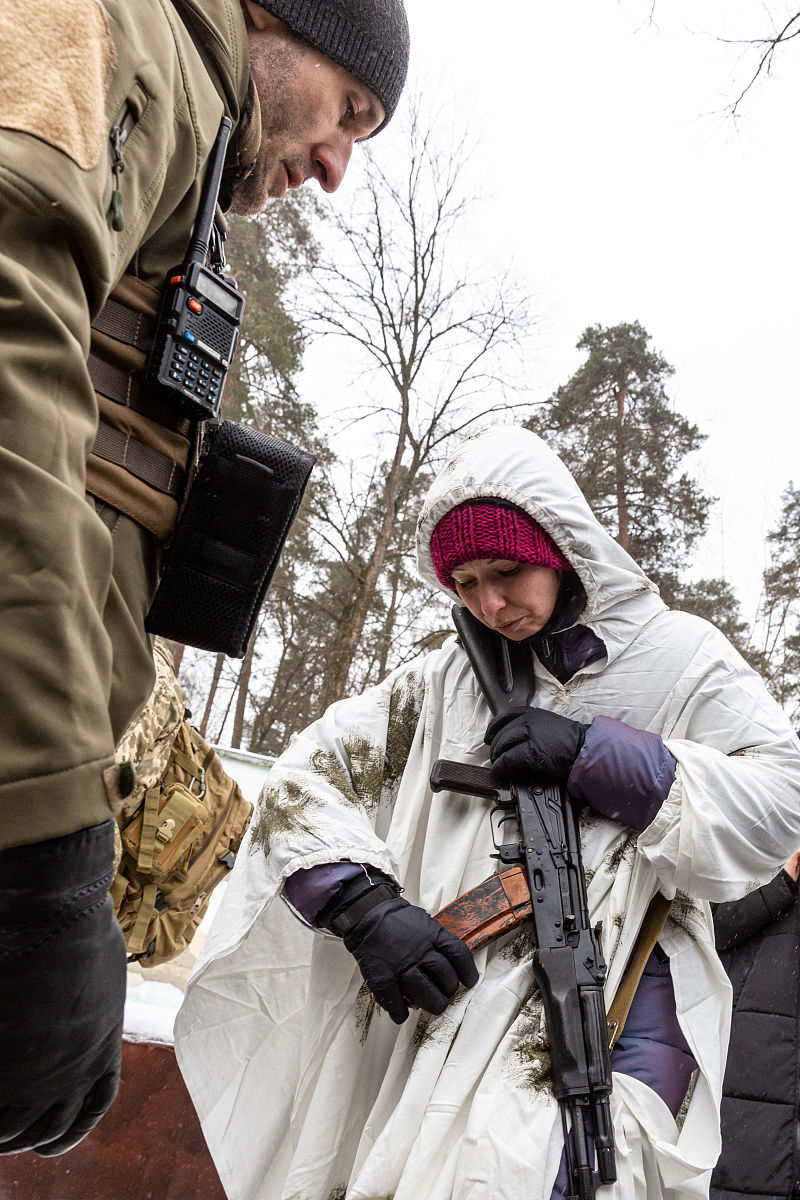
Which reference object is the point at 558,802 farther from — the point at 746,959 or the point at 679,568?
the point at 679,568

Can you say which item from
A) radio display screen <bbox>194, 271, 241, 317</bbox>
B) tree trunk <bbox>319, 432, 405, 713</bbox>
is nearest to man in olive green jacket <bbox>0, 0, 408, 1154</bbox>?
radio display screen <bbox>194, 271, 241, 317</bbox>

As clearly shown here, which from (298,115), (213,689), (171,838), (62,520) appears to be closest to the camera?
(62,520)

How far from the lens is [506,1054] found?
180cm

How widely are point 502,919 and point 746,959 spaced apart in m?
1.41

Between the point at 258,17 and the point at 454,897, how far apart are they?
5.92 ft

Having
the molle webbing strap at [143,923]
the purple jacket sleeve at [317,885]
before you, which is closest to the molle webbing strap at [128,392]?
the purple jacket sleeve at [317,885]

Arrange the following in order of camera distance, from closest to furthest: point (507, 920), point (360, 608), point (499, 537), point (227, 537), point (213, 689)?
point (227, 537) < point (507, 920) < point (499, 537) < point (360, 608) < point (213, 689)

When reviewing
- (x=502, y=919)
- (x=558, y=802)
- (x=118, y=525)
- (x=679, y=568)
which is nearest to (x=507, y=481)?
(x=558, y=802)

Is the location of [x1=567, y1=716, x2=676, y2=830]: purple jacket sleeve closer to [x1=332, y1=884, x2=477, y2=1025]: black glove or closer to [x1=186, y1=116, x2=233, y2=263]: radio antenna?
[x1=332, y1=884, x2=477, y2=1025]: black glove

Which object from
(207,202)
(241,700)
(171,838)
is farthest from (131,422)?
(241,700)

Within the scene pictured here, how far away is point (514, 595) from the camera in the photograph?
7.48 ft

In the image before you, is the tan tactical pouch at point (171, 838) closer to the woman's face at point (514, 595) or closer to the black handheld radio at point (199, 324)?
the woman's face at point (514, 595)

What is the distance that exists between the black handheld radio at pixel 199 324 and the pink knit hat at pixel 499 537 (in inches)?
43.5

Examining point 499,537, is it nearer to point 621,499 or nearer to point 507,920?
point 507,920
